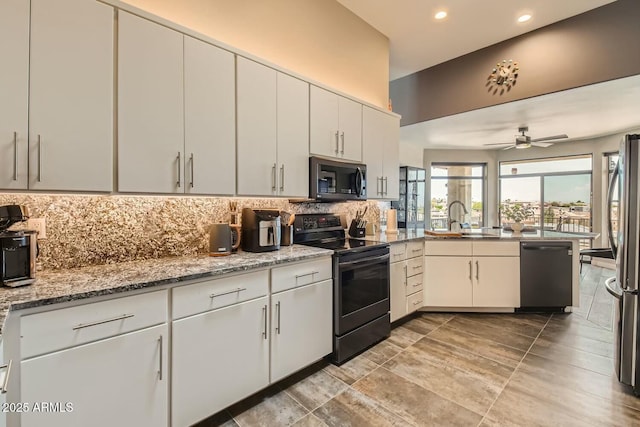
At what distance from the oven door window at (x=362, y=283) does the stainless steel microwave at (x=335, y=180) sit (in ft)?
2.24

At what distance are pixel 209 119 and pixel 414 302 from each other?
2784mm

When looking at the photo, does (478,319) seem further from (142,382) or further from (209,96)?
(209,96)

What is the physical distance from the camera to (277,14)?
2.73m

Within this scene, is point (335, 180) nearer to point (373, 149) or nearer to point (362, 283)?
point (373, 149)

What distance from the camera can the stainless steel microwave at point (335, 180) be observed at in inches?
104

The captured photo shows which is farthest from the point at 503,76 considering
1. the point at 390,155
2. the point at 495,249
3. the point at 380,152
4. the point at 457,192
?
the point at 457,192

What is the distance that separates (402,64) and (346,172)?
271 centimetres

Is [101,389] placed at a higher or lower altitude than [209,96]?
lower

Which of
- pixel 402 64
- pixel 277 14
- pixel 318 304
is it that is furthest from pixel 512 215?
pixel 277 14

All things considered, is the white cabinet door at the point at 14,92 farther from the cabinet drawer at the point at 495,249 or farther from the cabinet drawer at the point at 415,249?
the cabinet drawer at the point at 495,249

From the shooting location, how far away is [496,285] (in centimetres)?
347

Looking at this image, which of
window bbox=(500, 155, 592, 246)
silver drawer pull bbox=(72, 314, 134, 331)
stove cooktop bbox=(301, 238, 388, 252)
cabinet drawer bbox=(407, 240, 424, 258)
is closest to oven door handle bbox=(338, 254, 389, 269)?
stove cooktop bbox=(301, 238, 388, 252)

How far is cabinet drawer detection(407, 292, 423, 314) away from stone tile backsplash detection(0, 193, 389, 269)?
2.09 meters

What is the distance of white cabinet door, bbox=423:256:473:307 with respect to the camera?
3.47 metres
